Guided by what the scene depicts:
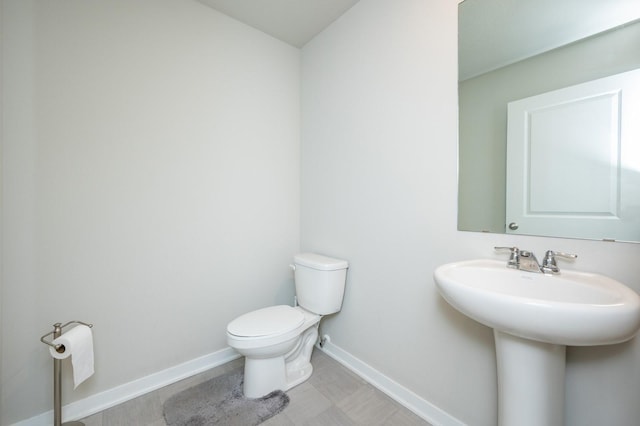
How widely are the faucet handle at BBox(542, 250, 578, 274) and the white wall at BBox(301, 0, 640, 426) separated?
30 mm

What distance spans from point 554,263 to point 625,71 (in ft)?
2.24

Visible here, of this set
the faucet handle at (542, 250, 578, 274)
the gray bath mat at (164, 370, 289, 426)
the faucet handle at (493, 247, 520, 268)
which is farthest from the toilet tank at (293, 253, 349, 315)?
the faucet handle at (542, 250, 578, 274)

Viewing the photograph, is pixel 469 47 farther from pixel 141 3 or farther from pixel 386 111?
pixel 141 3

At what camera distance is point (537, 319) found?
69 centimetres

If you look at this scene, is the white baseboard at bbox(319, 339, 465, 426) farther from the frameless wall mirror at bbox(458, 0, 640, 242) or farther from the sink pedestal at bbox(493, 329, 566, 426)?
the frameless wall mirror at bbox(458, 0, 640, 242)

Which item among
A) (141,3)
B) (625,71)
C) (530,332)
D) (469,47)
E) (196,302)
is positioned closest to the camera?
(530,332)

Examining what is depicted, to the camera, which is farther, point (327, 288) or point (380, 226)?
point (327, 288)

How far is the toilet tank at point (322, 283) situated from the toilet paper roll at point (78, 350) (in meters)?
1.15

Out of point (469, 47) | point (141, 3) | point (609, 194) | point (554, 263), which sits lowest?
point (554, 263)

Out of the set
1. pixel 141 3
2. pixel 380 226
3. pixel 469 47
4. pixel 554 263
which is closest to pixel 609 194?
pixel 554 263

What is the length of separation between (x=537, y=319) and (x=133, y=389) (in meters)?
1.98

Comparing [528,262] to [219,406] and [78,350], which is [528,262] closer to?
[219,406]

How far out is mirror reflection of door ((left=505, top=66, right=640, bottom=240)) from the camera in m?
0.86

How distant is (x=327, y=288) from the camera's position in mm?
1720
